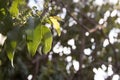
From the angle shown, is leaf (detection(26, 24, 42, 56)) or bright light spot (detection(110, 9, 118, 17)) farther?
bright light spot (detection(110, 9, 118, 17))

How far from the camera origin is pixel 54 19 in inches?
55.9

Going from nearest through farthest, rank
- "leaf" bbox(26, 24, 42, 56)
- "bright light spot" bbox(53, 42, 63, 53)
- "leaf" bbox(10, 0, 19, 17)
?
1. "leaf" bbox(26, 24, 42, 56)
2. "leaf" bbox(10, 0, 19, 17)
3. "bright light spot" bbox(53, 42, 63, 53)

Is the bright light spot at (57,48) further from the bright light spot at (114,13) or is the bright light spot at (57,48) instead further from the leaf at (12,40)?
the leaf at (12,40)

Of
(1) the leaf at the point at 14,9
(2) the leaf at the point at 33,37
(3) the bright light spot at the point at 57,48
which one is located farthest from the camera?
(3) the bright light spot at the point at 57,48

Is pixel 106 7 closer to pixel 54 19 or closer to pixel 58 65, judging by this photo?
pixel 58 65

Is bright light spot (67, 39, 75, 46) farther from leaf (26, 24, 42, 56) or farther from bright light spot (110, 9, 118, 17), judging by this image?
leaf (26, 24, 42, 56)

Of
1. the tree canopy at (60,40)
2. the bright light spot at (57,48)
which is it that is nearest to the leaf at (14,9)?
the tree canopy at (60,40)

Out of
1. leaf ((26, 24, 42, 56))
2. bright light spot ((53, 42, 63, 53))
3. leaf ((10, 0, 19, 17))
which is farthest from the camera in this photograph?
bright light spot ((53, 42, 63, 53))

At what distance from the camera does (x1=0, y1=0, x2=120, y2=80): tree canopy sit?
1297mm

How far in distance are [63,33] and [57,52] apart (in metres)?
0.21

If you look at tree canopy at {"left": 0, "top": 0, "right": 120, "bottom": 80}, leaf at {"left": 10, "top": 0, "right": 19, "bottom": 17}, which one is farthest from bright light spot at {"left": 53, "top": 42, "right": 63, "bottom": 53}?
leaf at {"left": 10, "top": 0, "right": 19, "bottom": 17}

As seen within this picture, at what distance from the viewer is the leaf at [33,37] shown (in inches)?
48.7

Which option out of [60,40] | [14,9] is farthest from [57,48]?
[14,9]

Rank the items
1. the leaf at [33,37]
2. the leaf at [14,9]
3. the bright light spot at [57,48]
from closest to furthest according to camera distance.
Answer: the leaf at [33,37] → the leaf at [14,9] → the bright light spot at [57,48]
